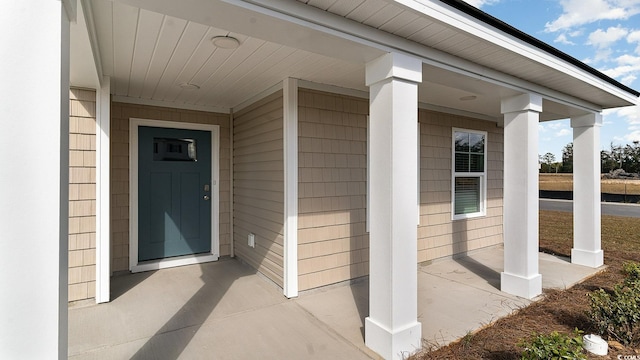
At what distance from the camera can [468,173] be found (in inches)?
217

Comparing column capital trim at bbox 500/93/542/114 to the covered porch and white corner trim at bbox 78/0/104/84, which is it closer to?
the covered porch

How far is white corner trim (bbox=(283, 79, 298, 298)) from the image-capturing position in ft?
11.6

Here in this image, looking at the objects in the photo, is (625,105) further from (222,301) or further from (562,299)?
(222,301)

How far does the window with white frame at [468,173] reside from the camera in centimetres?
532

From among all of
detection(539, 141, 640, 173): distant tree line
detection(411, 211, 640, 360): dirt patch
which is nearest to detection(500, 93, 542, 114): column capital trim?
detection(411, 211, 640, 360): dirt patch

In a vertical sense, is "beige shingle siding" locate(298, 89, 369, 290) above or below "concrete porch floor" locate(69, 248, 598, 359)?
above

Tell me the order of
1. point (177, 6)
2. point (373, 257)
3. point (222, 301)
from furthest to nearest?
point (222, 301) < point (373, 257) < point (177, 6)

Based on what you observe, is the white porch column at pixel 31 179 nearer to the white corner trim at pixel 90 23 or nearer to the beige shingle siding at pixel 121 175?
the white corner trim at pixel 90 23

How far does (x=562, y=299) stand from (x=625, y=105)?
2967 millimetres

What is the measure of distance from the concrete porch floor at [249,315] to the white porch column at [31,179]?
4.69 ft

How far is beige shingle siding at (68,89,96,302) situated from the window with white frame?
4.82 meters

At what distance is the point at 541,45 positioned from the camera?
2.86 meters

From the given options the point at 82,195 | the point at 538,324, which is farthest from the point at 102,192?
the point at 538,324

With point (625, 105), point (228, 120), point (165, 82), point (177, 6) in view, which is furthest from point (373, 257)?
point (625, 105)
